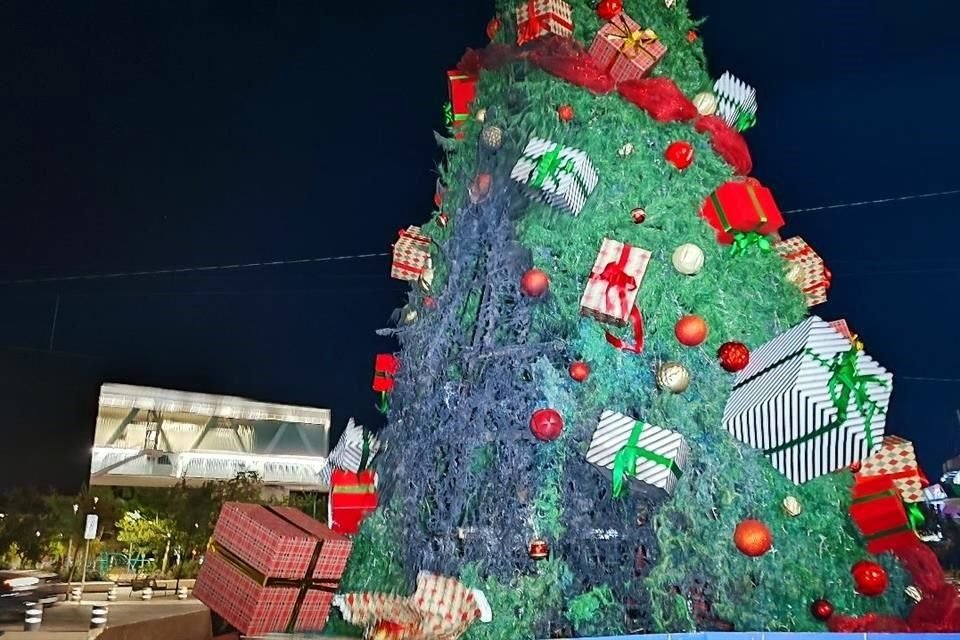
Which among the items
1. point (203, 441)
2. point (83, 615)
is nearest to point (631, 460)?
point (83, 615)

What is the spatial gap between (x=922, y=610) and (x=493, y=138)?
8.74 feet

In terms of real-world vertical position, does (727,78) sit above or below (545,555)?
above

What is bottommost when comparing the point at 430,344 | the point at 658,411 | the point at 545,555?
the point at 545,555

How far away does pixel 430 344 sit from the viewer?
2982mm

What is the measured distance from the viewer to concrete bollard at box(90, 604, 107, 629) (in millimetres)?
2745

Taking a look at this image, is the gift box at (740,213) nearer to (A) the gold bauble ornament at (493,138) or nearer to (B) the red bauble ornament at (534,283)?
(B) the red bauble ornament at (534,283)

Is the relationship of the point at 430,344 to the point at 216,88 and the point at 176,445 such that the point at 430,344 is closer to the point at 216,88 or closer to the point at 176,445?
the point at 216,88

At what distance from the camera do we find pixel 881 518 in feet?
9.04

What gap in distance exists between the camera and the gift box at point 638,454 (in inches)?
98.3

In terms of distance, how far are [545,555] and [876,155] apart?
515cm

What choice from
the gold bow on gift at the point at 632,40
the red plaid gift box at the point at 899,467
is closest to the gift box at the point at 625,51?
the gold bow on gift at the point at 632,40

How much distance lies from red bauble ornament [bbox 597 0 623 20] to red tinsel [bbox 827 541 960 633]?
2817 millimetres

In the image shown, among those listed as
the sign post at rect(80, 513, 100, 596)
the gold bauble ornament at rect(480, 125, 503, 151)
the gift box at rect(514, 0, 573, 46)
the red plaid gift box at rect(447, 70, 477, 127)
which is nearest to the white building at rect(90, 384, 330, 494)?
the sign post at rect(80, 513, 100, 596)

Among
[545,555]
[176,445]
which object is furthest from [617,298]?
[176,445]
